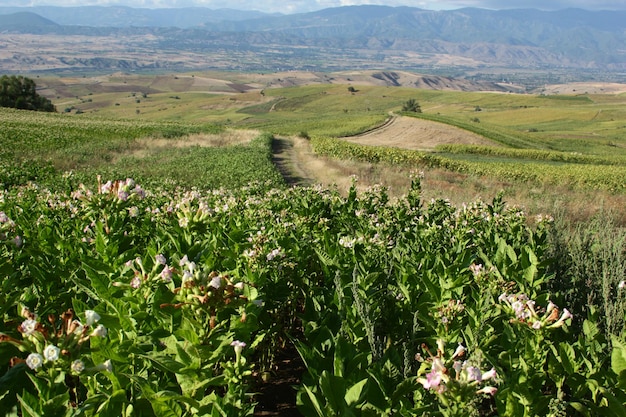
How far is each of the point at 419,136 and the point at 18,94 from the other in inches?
2375

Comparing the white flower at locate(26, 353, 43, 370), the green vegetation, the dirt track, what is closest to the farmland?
the white flower at locate(26, 353, 43, 370)

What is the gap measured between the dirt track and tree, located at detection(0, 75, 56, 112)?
50139mm

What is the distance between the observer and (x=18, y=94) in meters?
69.4

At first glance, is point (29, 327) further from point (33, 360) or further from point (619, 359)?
point (619, 359)

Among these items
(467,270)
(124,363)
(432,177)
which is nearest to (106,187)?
(124,363)

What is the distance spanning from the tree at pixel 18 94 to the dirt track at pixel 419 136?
5014 centimetres

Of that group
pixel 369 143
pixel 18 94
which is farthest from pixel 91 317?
Result: pixel 18 94

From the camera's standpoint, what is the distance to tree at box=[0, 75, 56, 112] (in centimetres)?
6781

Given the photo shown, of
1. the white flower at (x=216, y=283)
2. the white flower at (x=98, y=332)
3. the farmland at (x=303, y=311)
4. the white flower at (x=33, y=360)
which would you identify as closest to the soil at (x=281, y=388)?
the farmland at (x=303, y=311)

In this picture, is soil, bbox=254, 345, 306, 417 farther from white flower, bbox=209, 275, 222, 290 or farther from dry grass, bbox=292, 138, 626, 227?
dry grass, bbox=292, 138, 626, 227

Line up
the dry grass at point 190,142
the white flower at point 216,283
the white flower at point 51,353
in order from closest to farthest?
1. the white flower at point 51,353
2. the white flower at point 216,283
3. the dry grass at point 190,142

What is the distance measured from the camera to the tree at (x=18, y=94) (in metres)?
67.8

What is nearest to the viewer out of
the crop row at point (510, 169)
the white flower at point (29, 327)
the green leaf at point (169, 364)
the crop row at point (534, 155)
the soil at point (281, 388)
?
the white flower at point (29, 327)

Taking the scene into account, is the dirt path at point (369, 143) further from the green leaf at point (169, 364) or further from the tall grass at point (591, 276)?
the green leaf at point (169, 364)
